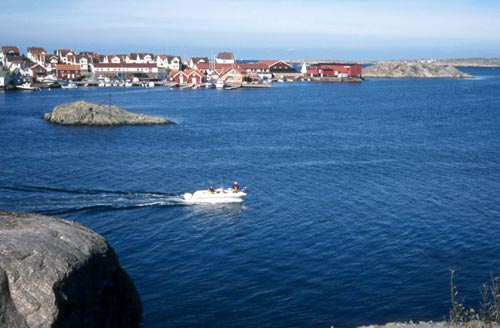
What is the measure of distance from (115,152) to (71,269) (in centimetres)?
3586

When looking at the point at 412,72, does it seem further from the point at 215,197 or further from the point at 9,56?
the point at 215,197

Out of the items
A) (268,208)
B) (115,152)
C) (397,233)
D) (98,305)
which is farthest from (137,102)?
(98,305)

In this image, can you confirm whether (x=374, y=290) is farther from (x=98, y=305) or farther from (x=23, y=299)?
(x=23, y=299)

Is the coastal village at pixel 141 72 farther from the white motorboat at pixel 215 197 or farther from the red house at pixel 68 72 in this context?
the white motorboat at pixel 215 197

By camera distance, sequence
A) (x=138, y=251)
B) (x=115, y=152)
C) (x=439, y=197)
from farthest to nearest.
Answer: (x=115, y=152) → (x=439, y=197) → (x=138, y=251)

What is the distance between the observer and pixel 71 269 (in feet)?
44.9

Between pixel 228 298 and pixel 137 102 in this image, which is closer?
pixel 228 298

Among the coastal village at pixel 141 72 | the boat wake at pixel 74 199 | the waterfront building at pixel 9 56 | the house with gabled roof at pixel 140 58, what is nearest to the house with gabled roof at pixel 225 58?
the coastal village at pixel 141 72

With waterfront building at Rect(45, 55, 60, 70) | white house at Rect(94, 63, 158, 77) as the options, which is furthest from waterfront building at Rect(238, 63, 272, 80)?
waterfront building at Rect(45, 55, 60, 70)

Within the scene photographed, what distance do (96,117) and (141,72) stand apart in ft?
294

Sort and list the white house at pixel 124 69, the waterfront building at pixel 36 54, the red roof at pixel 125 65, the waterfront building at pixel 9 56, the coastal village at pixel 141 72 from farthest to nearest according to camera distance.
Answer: the waterfront building at pixel 36 54
the waterfront building at pixel 9 56
the red roof at pixel 125 65
the white house at pixel 124 69
the coastal village at pixel 141 72

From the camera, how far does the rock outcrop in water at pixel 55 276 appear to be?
12461 millimetres

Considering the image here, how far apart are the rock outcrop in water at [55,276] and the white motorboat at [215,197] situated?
49.7 feet

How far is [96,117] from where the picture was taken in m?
65.8
